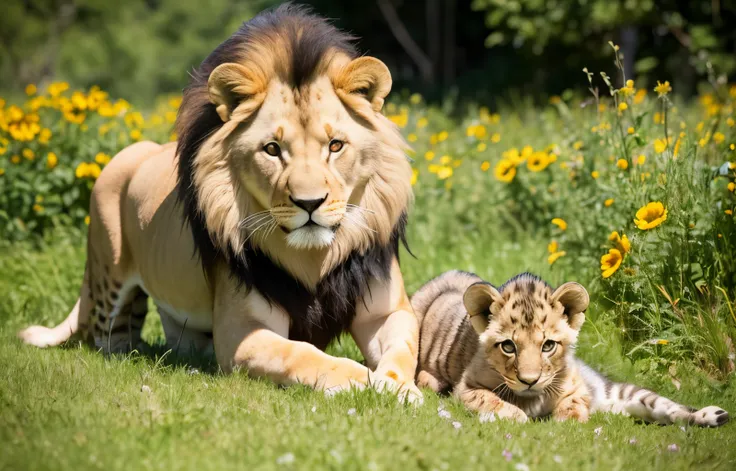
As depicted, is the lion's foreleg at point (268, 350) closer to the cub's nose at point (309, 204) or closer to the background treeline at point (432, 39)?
the cub's nose at point (309, 204)

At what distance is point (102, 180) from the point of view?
6.17 meters

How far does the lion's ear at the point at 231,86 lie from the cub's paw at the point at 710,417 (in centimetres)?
256

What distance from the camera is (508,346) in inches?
176

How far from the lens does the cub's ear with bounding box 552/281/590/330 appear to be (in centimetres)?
450

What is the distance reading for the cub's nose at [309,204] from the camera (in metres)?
4.38

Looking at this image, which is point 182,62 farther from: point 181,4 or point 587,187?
point 587,187

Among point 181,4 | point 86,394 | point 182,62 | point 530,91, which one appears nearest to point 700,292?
point 86,394

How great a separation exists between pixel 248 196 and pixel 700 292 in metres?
2.56

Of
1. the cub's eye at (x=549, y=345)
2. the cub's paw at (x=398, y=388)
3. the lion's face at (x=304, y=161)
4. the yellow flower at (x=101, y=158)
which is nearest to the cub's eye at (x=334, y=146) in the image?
the lion's face at (x=304, y=161)

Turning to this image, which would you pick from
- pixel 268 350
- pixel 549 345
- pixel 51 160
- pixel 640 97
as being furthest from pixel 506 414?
pixel 51 160

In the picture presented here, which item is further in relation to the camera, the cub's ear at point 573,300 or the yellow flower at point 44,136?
the yellow flower at point 44,136

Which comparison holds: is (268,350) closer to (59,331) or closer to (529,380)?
(529,380)

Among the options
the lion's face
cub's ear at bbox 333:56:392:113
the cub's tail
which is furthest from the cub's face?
cub's ear at bbox 333:56:392:113

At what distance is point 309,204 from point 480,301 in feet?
3.12
